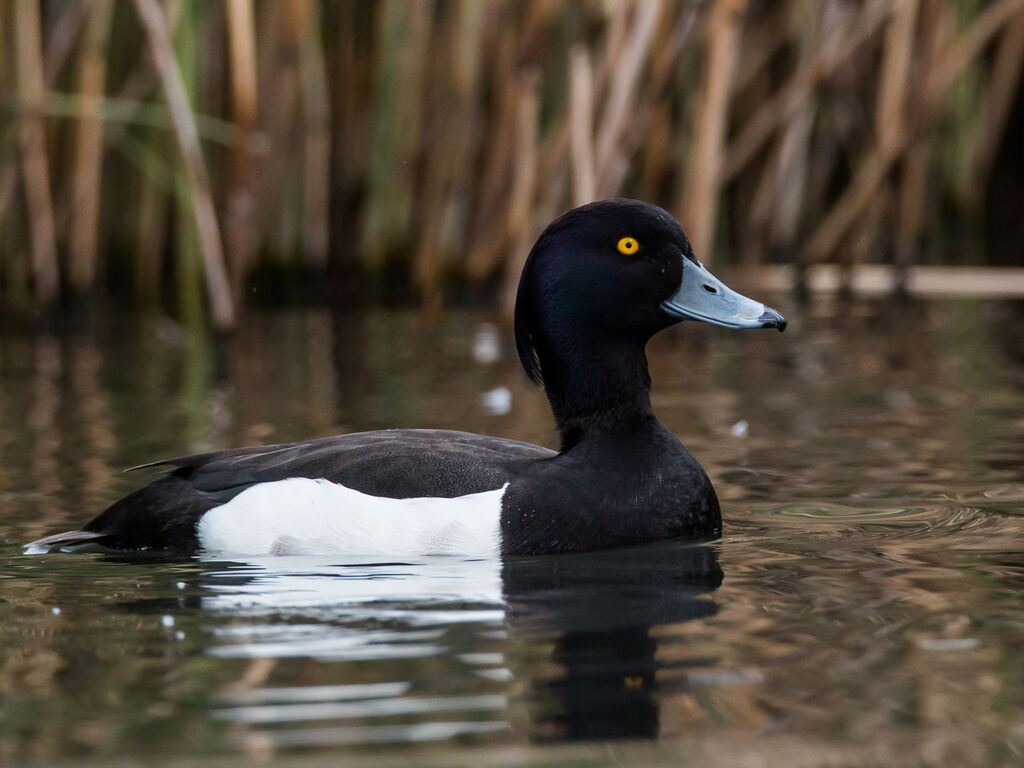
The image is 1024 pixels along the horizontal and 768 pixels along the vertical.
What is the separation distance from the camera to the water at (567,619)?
2865 millimetres

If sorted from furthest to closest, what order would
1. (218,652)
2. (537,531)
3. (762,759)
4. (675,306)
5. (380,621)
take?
(675,306) < (537,531) < (380,621) < (218,652) < (762,759)

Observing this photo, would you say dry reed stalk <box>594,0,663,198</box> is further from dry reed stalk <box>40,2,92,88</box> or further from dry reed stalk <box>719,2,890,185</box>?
dry reed stalk <box>40,2,92,88</box>

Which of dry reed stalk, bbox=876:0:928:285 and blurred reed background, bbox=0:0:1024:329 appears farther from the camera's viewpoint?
dry reed stalk, bbox=876:0:928:285

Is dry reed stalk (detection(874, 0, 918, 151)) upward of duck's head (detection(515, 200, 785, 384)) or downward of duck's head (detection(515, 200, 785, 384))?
upward

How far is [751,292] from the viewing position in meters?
10.7

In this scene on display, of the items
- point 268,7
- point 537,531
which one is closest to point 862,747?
point 537,531

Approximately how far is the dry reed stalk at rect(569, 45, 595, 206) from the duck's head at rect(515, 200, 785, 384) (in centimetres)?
265

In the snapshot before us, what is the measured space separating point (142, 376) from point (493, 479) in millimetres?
4209

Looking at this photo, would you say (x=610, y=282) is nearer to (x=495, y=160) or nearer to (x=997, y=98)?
(x=495, y=160)

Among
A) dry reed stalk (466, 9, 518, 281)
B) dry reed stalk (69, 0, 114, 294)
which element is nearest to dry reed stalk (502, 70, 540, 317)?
dry reed stalk (466, 9, 518, 281)

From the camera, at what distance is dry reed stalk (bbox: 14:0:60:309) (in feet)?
28.1

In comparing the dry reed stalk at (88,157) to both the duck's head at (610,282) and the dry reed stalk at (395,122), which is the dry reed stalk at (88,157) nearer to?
the dry reed stalk at (395,122)

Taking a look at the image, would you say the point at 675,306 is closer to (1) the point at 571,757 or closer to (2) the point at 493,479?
(2) the point at 493,479

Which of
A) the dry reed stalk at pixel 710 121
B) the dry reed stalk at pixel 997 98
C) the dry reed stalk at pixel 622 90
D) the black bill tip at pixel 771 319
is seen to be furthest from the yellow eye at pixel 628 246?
the dry reed stalk at pixel 997 98
